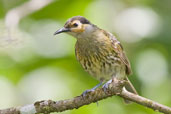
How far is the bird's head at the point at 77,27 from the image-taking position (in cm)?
541

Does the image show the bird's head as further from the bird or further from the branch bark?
the branch bark

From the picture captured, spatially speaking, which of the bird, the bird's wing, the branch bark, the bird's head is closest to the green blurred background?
the bird's wing

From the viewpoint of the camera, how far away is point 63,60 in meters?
6.15

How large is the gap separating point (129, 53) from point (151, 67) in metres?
0.35

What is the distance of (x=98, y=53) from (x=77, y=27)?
1.29 feet

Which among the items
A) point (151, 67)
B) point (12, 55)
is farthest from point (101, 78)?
point (12, 55)

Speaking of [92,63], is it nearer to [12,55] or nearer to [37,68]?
[37,68]

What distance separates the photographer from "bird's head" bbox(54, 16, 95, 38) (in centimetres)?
541

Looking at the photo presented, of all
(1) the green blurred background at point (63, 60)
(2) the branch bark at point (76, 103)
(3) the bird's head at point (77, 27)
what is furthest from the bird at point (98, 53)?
(2) the branch bark at point (76, 103)

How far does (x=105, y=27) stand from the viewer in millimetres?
6727

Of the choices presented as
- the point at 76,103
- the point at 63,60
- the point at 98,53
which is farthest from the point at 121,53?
the point at 76,103

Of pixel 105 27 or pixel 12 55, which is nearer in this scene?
pixel 12 55

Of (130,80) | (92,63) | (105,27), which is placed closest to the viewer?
(92,63)

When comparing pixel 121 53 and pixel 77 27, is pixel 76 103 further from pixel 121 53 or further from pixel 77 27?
pixel 121 53
